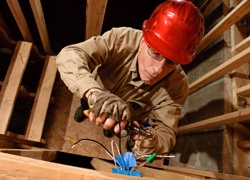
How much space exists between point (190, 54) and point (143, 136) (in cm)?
54

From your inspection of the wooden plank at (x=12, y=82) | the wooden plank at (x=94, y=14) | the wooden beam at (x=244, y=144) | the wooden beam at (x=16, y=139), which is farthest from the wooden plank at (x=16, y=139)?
the wooden beam at (x=244, y=144)

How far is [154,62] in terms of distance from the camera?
119 centimetres

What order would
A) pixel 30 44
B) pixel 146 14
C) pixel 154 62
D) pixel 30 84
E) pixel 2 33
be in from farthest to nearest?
pixel 146 14 → pixel 30 84 → pixel 30 44 → pixel 2 33 → pixel 154 62

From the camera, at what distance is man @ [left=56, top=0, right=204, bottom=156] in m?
0.91

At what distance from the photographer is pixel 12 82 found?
5.75ft

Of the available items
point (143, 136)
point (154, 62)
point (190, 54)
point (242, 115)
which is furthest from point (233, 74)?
point (143, 136)

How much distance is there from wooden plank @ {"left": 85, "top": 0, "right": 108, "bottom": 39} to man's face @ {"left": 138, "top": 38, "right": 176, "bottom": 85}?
0.40m

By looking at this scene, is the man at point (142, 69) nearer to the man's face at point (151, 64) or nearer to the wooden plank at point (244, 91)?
the man's face at point (151, 64)

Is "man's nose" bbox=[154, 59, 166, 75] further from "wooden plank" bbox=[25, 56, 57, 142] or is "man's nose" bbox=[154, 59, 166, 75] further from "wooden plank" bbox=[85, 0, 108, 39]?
"wooden plank" bbox=[25, 56, 57, 142]

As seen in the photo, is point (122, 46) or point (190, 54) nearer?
point (190, 54)

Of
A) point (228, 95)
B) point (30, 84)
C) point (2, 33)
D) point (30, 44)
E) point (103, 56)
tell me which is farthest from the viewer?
point (30, 84)

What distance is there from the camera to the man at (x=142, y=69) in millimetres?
913

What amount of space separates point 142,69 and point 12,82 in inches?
44.8

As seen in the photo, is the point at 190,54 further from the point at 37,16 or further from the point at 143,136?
the point at 37,16
